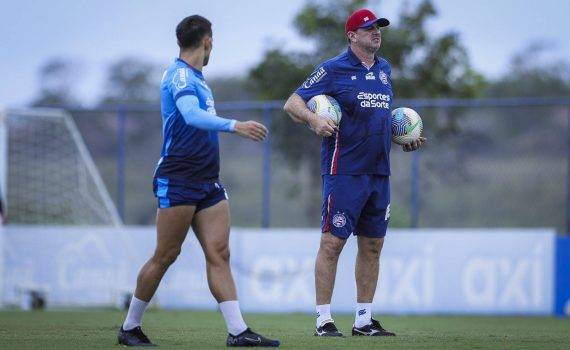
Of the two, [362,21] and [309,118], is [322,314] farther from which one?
[362,21]

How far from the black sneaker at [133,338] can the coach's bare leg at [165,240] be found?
30 cm

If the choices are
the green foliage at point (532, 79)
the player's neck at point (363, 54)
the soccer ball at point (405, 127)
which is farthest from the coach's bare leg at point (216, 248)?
the green foliage at point (532, 79)

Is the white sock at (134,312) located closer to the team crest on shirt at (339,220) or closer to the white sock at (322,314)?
the white sock at (322,314)

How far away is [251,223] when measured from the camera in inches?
965

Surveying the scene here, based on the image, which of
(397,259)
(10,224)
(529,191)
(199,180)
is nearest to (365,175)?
(199,180)

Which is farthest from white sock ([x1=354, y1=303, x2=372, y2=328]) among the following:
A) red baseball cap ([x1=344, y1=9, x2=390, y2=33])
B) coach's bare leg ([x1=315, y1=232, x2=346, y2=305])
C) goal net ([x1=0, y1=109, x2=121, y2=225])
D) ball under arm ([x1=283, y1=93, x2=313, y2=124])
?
goal net ([x1=0, y1=109, x2=121, y2=225])

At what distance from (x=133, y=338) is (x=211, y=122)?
1.63 metres

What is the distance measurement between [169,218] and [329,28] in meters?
14.6

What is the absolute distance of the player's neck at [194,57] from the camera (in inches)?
297

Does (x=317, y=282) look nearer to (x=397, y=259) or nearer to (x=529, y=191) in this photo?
(x=397, y=259)

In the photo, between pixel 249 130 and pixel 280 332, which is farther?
pixel 280 332

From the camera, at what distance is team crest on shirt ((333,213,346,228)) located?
866 centimetres

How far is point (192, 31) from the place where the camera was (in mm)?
7520

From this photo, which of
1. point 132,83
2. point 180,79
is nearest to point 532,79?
point 132,83
